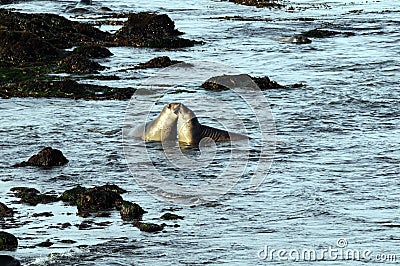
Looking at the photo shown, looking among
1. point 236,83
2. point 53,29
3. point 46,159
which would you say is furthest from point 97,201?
point 53,29

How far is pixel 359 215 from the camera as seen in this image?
9430 mm

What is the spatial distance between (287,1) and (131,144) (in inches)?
1324

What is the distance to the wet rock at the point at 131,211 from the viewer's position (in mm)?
9367

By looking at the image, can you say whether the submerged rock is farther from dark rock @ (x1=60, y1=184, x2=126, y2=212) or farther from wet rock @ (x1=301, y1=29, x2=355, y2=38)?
dark rock @ (x1=60, y1=184, x2=126, y2=212)

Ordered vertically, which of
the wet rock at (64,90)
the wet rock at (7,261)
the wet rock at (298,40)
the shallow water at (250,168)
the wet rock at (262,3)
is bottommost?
the shallow water at (250,168)

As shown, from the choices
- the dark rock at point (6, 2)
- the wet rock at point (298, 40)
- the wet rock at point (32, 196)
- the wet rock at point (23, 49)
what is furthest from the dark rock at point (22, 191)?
the dark rock at point (6, 2)

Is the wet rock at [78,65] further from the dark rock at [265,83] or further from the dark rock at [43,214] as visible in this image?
the dark rock at [43,214]

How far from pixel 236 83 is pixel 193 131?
555 cm

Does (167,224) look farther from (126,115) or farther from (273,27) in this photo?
(273,27)

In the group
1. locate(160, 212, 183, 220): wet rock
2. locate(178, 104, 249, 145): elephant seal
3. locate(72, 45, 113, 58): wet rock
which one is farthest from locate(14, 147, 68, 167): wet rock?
locate(72, 45, 113, 58): wet rock

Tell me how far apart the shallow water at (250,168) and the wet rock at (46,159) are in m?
0.18

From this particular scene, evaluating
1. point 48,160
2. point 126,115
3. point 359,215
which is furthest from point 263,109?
point 359,215

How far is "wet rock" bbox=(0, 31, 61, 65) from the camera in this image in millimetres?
21688

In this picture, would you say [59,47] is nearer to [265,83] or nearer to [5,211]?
[265,83]
